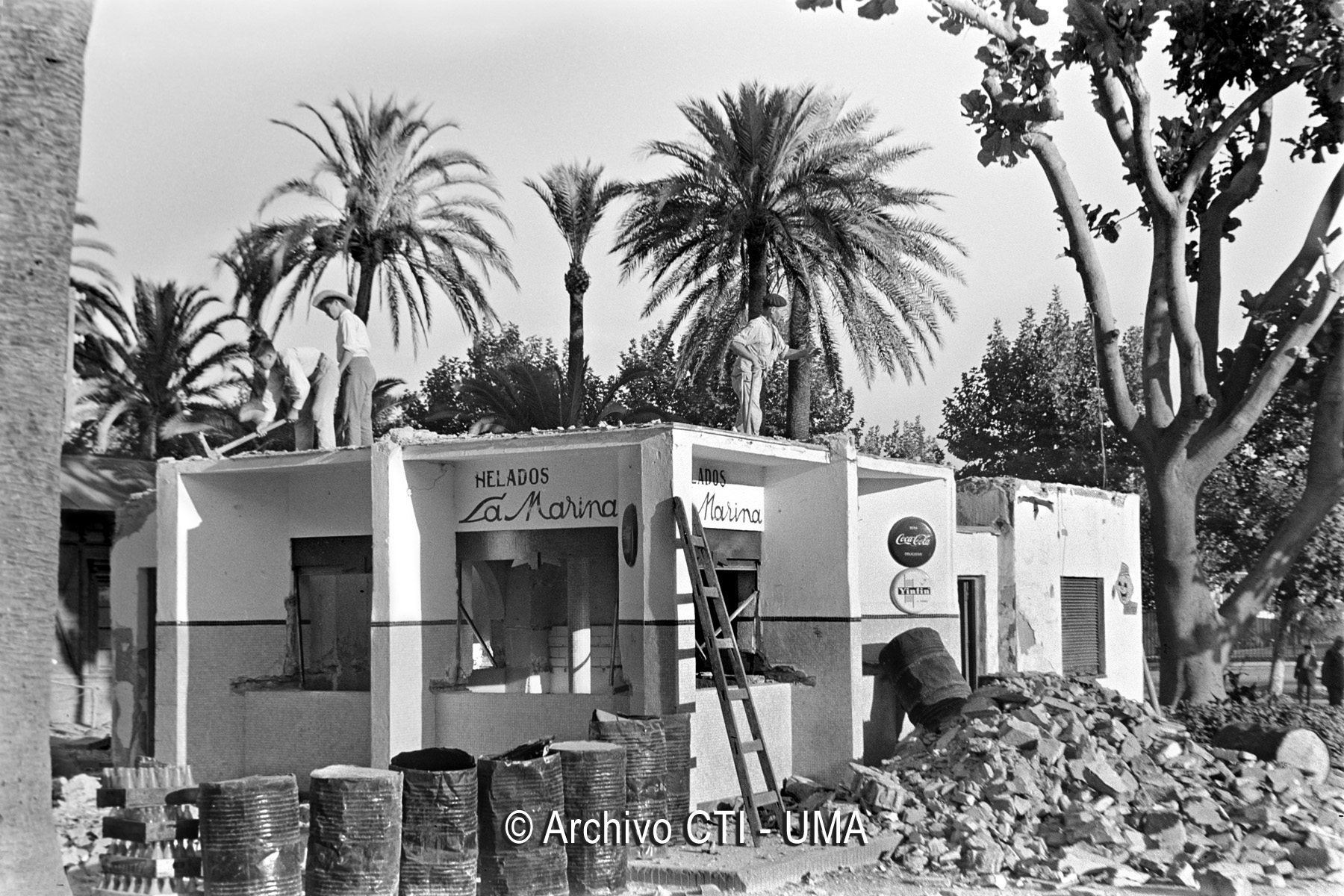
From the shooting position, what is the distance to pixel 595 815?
9984 mm

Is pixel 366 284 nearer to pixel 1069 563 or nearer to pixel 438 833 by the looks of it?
pixel 1069 563

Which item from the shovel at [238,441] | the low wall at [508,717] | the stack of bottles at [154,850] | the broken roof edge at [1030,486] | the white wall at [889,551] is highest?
the shovel at [238,441]

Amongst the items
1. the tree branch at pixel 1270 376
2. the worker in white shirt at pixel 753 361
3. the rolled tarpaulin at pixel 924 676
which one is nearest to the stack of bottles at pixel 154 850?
the worker in white shirt at pixel 753 361

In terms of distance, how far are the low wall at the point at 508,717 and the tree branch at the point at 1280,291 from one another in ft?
23.6

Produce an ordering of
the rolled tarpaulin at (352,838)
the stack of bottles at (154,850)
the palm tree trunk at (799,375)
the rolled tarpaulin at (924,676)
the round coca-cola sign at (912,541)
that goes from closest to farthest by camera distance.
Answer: the rolled tarpaulin at (352,838), the stack of bottles at (154,850), the rolled tarpaulin at (924,676), the round coca-cola sign at (912,541), the palm tree trunk at (799,375)

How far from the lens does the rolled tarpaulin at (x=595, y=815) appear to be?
388 inches

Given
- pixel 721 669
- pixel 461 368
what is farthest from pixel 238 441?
pixel 461 368

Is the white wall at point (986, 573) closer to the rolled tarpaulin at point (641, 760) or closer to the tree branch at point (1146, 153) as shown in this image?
the tree branch at point (1146, 153)

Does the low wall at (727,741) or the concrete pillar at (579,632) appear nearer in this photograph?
the low wall at (727,741)

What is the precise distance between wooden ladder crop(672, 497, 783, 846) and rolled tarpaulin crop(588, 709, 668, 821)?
0.91 meters

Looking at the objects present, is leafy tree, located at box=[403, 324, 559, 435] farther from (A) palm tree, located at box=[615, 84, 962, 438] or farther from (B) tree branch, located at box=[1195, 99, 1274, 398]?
(B) tree branch, located at box=[1195, 99, 1274, 398]

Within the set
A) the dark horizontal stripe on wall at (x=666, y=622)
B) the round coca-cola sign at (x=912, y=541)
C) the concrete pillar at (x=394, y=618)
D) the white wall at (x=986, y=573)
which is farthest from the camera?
the white wall at (x=986, y=573)

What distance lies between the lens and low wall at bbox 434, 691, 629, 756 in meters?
13.8

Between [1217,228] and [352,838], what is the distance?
11675 millimetres
